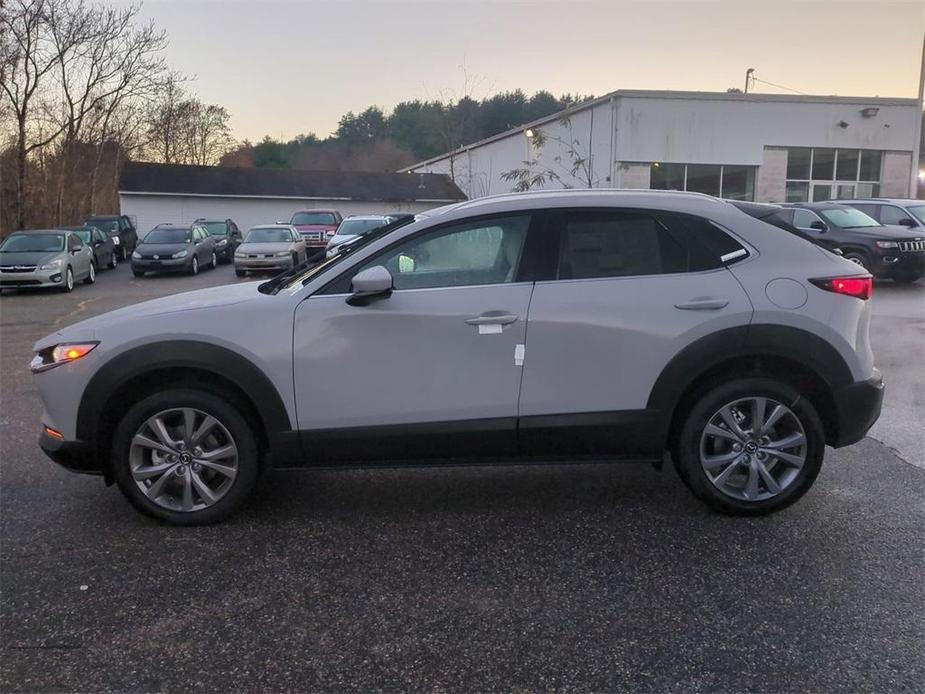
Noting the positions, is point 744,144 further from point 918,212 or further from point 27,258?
point 27,258

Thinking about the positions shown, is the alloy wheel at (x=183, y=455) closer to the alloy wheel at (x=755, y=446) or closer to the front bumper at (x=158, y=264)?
the alloy wheel at (x=755, y=446)

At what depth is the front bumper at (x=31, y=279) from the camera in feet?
59.7

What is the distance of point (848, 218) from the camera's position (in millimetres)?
16719

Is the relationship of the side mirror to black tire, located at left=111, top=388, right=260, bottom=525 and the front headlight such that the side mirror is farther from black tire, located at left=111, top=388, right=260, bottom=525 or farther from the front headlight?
the front headlight

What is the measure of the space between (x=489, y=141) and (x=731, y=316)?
38423mm

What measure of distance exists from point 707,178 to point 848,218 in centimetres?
1423

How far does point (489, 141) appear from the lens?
41094mm

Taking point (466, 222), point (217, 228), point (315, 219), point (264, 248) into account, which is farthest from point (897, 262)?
point (217, 228)

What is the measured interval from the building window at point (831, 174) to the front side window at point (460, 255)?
97.6ft

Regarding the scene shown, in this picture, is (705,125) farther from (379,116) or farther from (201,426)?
(379,116)

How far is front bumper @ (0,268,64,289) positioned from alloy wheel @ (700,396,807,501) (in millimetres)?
18266

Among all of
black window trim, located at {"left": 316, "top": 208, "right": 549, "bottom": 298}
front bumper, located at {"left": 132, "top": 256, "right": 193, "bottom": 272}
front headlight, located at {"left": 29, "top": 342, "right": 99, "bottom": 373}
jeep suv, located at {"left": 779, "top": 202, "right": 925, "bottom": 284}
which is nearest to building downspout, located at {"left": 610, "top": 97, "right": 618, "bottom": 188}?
jeep suv, located at {"left": 779, "top": 202, "right": 925, "bottom": 284}

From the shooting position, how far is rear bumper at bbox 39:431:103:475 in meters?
4.23

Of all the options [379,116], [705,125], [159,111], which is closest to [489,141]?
[705,125]
